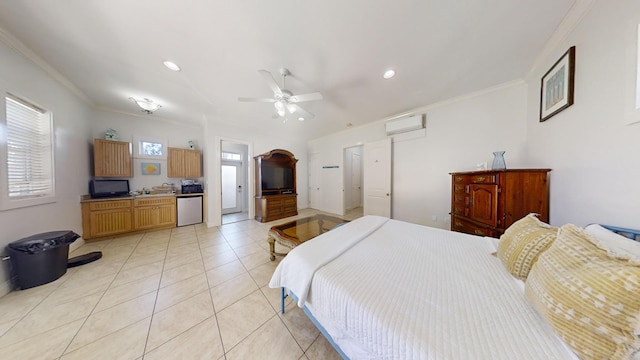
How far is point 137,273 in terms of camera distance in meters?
2.06

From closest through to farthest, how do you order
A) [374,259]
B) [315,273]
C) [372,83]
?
[315,273] < [374,259] < [372,83]

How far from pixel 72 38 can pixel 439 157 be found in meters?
5.07

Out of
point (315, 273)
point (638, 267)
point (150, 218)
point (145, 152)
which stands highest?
point (145, 152)

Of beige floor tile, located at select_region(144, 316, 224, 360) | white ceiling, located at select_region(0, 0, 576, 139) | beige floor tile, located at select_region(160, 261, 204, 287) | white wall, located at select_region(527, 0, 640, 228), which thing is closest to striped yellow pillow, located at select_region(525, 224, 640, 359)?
white wall, located at select_region(527, 0, 640, 228)

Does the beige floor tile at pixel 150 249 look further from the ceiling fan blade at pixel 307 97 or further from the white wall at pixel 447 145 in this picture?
the white wall at pixel 447 145

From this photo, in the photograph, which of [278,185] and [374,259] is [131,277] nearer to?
[374,259]

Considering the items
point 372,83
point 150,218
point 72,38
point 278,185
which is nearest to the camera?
point 72,38

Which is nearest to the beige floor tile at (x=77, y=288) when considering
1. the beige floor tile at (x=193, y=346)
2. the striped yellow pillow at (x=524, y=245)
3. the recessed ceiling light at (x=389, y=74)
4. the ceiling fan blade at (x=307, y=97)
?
the beige floor tile at (x=193, y=346)

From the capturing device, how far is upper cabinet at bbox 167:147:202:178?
12.6 ft

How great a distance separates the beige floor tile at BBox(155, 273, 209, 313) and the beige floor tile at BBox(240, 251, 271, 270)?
0.48m

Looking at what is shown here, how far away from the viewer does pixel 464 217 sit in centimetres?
230

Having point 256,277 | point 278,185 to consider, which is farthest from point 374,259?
point 278,185

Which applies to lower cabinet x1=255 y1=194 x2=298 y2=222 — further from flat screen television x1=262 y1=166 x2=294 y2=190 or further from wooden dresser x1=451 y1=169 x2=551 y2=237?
wooden dresser x1=451 y1=169 x2=551 y2=237

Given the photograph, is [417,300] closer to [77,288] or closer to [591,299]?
[591,299]
